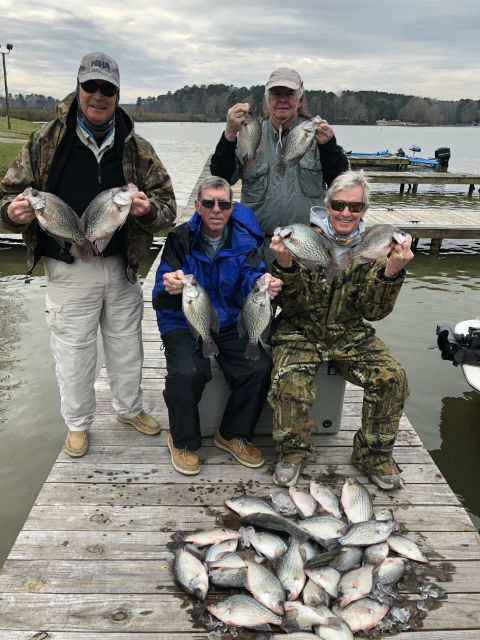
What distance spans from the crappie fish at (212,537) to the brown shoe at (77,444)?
1.10 m

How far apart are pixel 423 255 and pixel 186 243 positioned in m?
9.99

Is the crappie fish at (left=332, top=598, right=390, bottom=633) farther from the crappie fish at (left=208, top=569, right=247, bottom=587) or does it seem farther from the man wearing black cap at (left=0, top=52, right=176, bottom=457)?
the man wearing black cap at (left=0, top=52, right=176, bottom=457)

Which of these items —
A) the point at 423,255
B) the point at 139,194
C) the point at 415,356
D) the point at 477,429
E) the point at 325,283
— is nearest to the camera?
the point at 139,194

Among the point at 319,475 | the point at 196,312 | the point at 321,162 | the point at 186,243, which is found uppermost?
the point at 321,162

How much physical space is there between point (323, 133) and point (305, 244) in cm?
109

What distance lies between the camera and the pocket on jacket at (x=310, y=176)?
141 inches

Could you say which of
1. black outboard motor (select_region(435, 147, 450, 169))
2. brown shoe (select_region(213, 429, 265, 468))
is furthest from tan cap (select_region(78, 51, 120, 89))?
black outboard motor (select_region(435, 147, 450, 169))

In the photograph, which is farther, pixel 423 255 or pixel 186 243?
pixel 423 255

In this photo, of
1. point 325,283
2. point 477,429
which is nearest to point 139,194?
point 325,283

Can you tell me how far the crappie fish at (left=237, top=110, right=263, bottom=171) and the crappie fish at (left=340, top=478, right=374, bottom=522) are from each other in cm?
233

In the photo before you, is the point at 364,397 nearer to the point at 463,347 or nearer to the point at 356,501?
the point at 356,501

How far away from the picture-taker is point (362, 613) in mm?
2248

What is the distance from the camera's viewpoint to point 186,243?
3.27 metres

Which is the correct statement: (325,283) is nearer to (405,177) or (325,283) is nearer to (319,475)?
(319,475)
